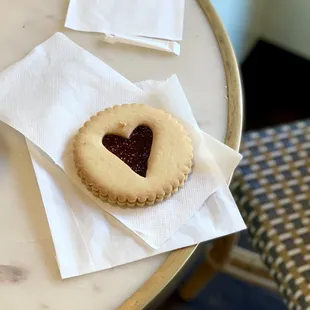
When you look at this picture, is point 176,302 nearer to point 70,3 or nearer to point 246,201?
point 246,201

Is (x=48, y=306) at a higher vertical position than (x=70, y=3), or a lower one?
lower

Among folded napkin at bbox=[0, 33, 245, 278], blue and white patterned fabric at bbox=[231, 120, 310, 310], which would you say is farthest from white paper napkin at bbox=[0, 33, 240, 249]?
blue and white patterned fabric at bbox=[231, 120, 310, 310]

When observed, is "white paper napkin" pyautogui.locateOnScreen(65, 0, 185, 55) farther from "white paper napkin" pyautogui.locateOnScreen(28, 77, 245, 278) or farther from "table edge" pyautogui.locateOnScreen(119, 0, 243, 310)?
"white paper napkin" pyautogui.locateOnScreen(28, 77, 245, 278)

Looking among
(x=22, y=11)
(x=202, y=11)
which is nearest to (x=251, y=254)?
(x=202, y=11)

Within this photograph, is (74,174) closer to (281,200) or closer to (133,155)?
(133,155)

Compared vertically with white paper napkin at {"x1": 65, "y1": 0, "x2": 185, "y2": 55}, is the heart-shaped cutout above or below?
below

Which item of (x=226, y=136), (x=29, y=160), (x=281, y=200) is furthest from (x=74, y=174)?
(x=281, y=200)
